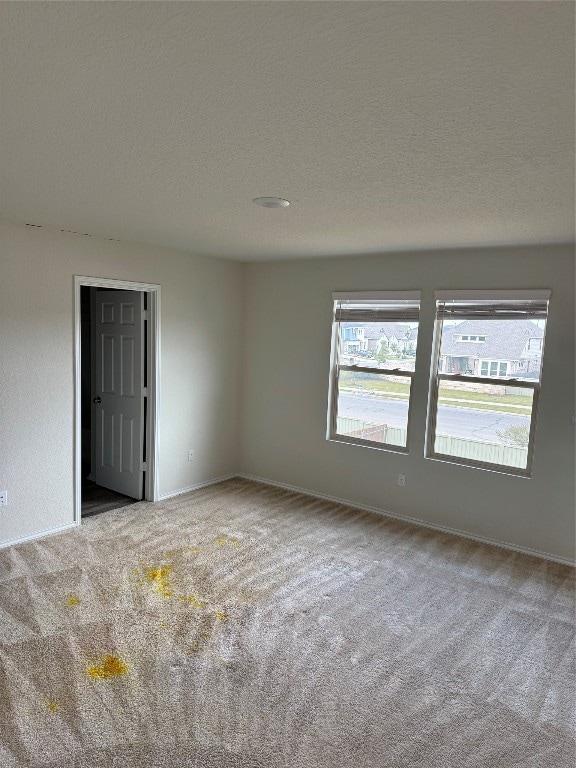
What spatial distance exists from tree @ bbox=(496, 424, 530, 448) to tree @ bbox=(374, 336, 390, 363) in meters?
1.23

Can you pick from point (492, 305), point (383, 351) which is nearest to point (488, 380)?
point (492, 305)

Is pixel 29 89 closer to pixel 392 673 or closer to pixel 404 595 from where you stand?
pixel 392 673

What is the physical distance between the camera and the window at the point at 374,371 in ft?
15.6

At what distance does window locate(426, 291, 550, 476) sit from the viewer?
4.12 meters

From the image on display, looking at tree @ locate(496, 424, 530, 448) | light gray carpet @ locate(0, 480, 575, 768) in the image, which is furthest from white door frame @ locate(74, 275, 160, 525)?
tree @ locate(496, 424, 530, 448)

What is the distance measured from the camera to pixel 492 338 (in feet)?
14.1

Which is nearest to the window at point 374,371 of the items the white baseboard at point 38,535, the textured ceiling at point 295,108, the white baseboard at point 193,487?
the white baseboard at point 193,487

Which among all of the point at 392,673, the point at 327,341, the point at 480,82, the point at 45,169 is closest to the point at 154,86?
the point at 480,82

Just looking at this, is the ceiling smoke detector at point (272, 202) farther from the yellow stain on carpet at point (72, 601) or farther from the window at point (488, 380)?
the yellow stain on carpet at point (72, 601)

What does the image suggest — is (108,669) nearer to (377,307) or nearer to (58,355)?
(58,355)

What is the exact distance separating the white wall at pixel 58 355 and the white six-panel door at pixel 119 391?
0.24 m

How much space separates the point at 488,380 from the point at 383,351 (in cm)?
102

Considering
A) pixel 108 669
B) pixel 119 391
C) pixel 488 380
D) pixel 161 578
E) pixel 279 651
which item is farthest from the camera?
pixel 119 391

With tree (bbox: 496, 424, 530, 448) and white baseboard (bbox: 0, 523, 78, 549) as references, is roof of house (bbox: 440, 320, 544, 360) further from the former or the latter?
white baseboard (bbox: 0, 523, 78, 549)
